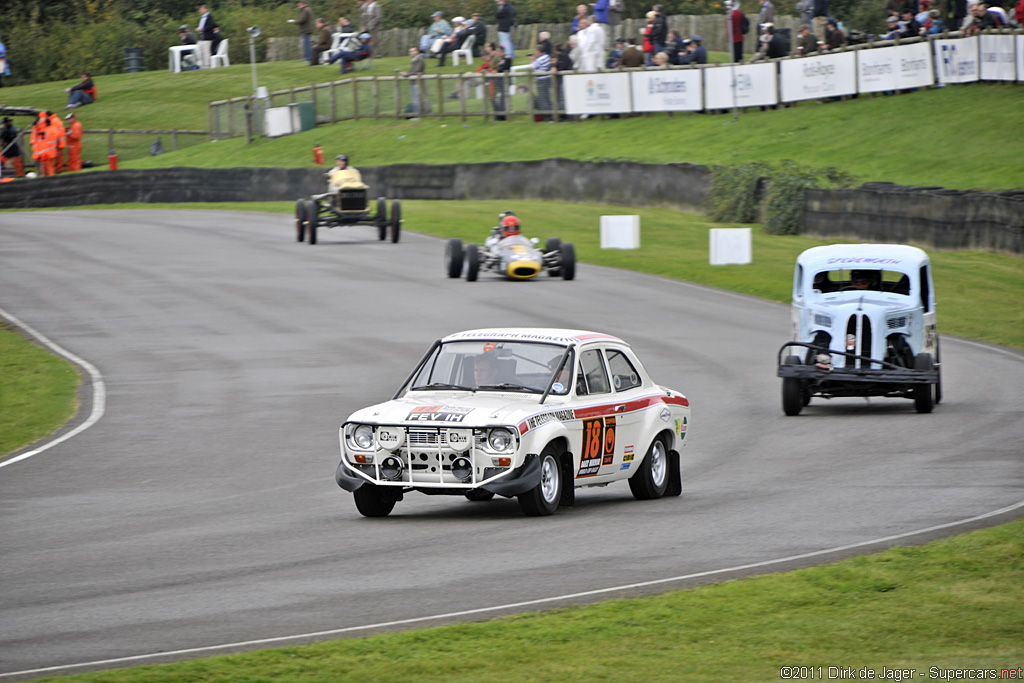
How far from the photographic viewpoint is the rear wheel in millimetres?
16969

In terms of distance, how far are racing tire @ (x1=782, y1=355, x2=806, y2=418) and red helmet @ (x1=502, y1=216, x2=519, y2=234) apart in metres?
11.4

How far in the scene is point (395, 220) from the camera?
1326 inches

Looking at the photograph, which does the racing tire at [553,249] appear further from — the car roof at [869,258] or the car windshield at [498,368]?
the car windshield at [498,368]

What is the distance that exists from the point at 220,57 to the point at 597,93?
1137 inches

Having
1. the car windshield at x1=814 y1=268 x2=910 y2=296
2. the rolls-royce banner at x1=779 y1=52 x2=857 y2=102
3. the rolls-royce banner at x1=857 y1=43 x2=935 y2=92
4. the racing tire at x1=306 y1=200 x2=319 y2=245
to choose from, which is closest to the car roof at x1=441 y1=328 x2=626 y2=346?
the car windshield at x1=814 y1=268 x2=910 y2=296

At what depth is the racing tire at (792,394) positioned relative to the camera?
55.7 feet

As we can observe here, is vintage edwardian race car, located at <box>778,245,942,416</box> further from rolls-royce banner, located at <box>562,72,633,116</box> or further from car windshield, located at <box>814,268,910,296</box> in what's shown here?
rolls-royce banner, located at <box>562,72,633,116</box>

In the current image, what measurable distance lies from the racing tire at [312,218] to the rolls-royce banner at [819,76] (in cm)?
1631

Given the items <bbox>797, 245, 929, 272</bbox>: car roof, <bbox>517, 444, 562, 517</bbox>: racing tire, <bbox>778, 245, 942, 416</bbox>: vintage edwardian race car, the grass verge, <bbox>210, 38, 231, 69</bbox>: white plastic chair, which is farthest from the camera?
<bbox>210, 38, 231, 69</bbox>: white plastic chair

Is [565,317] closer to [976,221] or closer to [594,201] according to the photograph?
[976,221]

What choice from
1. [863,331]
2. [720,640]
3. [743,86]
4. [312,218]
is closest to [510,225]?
[312,218]

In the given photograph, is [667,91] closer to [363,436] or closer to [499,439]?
[363,436]

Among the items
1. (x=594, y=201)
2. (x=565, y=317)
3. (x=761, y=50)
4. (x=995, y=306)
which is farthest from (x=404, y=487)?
(x=761, y=50)

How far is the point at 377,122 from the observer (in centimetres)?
5303
